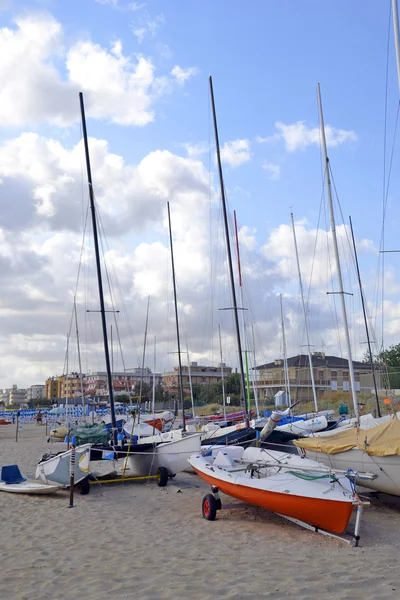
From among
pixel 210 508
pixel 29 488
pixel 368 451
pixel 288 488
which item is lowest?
Answer: pixel 210 508

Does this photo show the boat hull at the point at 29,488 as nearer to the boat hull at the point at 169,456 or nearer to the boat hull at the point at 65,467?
the boat hull at the point at 65,467

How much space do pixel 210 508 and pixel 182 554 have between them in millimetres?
2798

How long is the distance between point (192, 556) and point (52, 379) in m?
181

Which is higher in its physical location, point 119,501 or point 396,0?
point 396,0

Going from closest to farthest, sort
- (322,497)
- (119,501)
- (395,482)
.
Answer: (322,497), (395,482), (119,501)

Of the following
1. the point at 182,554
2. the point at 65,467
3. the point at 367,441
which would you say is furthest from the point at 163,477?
the point at 182,554

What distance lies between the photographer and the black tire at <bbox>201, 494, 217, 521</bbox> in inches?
447

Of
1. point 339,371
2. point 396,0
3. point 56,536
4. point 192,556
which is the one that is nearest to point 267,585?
point 192,556

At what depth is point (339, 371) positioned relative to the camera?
88438 millimetres

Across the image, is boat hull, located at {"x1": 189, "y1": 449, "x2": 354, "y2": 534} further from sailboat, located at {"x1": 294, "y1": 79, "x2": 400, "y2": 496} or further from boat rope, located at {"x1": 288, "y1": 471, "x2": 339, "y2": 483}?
sailboat, located at {"x1": 294, "y1": 79, "x2": 400, "y2": 496}

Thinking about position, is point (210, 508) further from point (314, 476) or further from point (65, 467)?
point (65, 467)

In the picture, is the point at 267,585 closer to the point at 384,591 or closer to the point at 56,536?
the point at 384,591

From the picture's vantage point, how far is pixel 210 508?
11367 millimetres

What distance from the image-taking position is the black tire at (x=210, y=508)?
11.3 meters
